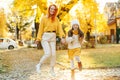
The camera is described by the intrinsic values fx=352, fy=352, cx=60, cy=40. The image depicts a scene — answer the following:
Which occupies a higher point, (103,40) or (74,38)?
(74,38)

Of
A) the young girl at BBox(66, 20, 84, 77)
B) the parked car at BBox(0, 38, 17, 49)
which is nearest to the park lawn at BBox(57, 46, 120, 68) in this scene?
the young girl at BBox(66, 20, 84, 77)

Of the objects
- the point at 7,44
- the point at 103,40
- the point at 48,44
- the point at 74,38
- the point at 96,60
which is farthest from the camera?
the point at 103,40

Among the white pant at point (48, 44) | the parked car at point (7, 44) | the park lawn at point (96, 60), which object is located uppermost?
the white pant at point (48, 44)

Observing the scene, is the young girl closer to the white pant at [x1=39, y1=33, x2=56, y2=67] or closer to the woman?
the woman

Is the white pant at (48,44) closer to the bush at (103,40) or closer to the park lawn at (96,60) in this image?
the park lawn at (96,60)

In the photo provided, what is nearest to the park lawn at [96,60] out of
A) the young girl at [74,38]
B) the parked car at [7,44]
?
the young girl at [74,38]

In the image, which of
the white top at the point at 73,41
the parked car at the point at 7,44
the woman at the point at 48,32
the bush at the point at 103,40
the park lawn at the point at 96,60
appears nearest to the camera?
the white top at the point at 73,41

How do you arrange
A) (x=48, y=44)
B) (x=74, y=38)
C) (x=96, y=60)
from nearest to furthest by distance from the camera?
(x=74, y=38) < (x=48, y=44) < (x=96, y=60)

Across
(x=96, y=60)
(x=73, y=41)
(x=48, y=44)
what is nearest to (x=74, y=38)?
(x=73, y=41)

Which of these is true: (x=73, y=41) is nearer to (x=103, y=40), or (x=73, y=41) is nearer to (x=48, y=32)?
(x=48, y=32)

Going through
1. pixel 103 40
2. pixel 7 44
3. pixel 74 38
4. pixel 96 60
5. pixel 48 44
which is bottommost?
pixel 103 40

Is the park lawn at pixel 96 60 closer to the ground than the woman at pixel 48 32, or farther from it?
closer to the ground

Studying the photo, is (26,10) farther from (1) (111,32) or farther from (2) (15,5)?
(1) (111,32)

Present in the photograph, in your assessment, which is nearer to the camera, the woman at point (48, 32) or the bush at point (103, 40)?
the woman at point (48, 32)
